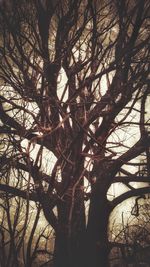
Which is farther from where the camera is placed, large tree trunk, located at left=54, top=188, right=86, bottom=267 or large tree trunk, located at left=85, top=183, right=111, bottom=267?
large tree trunk, located at left=85, top=183, right=111, bottom=267

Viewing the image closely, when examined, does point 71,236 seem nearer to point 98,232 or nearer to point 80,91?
point 98,232

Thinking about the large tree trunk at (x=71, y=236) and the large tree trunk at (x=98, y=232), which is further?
the large tree trunk at (x=98, y=232)

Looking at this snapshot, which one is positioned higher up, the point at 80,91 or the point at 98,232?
the point at 80,91

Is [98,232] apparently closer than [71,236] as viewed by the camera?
No

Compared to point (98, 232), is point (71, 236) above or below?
below

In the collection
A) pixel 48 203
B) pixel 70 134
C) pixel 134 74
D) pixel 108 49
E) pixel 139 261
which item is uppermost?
pixel 108 49

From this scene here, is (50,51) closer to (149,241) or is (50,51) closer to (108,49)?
(108,49)

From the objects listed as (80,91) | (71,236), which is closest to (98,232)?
(71,236)

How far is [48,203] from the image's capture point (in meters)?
6.67

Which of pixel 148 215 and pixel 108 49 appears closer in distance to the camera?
pixel 108 49

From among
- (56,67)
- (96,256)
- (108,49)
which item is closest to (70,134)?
(56,67)

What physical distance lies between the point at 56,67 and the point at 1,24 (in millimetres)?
1309

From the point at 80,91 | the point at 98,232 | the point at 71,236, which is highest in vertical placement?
the point at 80,91

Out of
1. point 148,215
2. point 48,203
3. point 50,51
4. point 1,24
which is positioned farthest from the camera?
point 148,215
